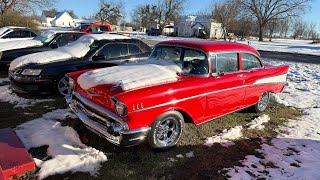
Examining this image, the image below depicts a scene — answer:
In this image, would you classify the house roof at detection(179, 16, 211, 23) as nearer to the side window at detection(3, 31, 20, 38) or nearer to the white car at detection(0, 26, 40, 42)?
the white car at detection(0, 26, 40, 42)

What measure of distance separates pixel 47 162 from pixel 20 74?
10.7 ft

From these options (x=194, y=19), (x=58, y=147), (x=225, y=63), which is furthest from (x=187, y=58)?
(x=194, y=19)

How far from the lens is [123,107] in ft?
11.1

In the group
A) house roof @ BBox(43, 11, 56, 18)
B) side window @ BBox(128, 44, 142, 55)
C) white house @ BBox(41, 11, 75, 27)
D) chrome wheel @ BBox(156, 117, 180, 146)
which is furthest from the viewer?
house roof @ BBox(43, 11, 56, 18)

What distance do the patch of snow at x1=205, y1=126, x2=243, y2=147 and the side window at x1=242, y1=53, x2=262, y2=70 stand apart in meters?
1.23

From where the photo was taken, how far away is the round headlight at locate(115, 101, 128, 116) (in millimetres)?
3379

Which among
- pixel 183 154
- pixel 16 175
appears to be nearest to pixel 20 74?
pixel 16 175

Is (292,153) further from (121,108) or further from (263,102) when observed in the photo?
(121,108)

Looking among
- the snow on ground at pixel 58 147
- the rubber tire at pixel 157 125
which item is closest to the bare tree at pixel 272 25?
the rubber tire at pixel 157 125

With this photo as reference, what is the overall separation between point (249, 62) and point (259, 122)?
1256 mm

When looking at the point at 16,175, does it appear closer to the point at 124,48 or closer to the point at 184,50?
the point at 184,50

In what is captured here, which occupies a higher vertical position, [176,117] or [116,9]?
[116,9]

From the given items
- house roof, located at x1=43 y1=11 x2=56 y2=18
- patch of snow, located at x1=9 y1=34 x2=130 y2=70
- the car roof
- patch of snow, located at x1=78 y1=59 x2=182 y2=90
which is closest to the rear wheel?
patch of snow, located at x1=9 y1=34 x2=130 y2=70

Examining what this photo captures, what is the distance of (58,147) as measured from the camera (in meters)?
3.89
